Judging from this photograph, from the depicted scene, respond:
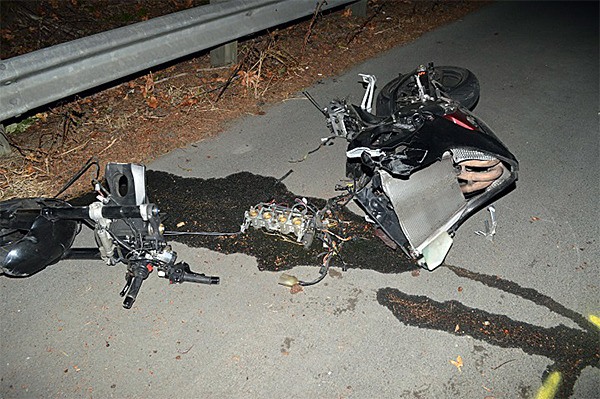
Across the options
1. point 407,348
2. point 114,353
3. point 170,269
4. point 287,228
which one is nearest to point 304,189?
point 287,228

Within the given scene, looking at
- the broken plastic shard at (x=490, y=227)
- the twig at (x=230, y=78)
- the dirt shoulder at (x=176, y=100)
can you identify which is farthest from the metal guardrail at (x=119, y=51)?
the broken plastic shard at (x=490, y=227)

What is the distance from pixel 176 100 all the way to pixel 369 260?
333 cm

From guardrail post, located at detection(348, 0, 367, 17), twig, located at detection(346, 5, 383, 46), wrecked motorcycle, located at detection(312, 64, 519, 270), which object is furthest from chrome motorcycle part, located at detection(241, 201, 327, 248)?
guardrail post, located at detection(348, 0, 367, 17)

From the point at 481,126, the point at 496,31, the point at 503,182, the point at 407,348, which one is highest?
the point at 481,126

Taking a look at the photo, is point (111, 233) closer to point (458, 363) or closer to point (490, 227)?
point (458, 363)

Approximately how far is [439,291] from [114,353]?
93.2 inches

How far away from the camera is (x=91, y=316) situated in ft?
12.0

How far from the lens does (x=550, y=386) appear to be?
3277mm

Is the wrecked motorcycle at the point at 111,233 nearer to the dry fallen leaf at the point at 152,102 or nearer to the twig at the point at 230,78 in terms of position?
the dry fallen leaf at the point at 152,102

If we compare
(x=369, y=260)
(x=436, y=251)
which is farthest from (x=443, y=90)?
(x=369, y=260)

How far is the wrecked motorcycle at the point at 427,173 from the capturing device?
3969mm

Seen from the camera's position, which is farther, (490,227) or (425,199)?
(490,227)

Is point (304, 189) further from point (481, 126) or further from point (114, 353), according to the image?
point (114, 353)

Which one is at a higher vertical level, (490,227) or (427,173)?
(427,173)
